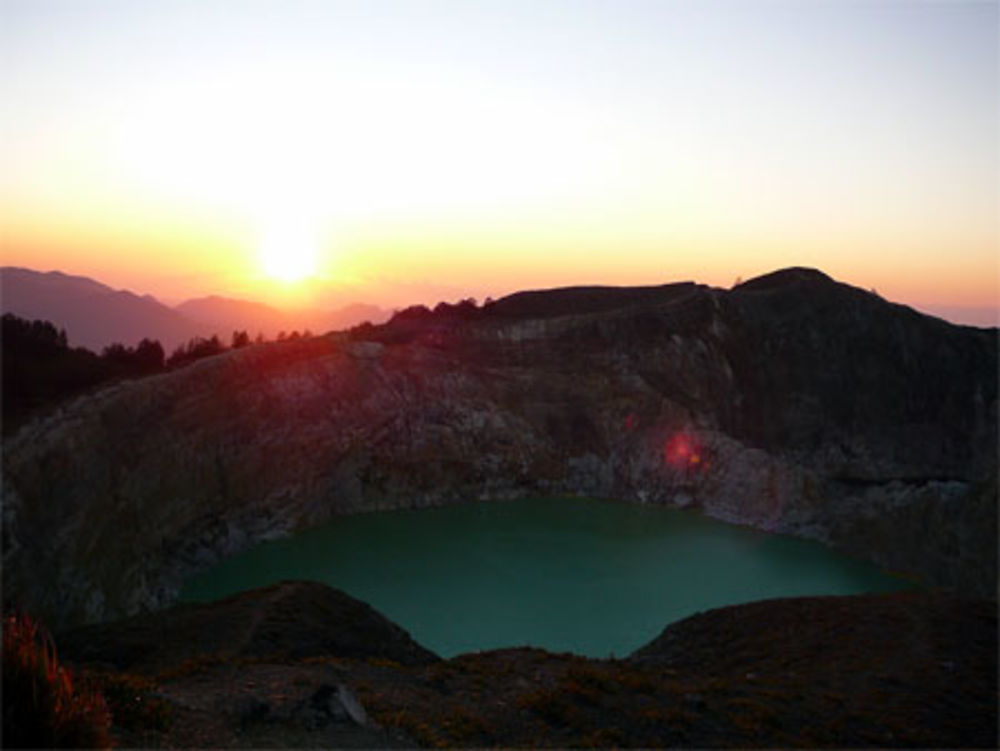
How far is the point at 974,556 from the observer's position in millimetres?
40281

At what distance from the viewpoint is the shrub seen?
671 cm

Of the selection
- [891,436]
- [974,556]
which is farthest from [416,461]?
[891,436]

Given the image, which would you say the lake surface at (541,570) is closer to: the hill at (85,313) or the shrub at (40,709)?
the shrub at (40,709)

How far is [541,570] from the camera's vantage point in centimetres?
3878

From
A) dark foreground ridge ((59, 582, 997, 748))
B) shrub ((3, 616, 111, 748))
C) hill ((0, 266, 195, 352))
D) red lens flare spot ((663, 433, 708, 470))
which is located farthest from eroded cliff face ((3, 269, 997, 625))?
hill ((0, 266, 195, 352))

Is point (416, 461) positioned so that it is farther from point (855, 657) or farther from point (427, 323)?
point (855, 657)

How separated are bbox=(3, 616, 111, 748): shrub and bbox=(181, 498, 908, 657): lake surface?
2308 cm

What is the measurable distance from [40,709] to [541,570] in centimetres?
3374

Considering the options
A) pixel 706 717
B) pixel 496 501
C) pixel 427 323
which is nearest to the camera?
pixel 706 717

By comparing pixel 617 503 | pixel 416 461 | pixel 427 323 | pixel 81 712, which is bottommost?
pixel 617 503

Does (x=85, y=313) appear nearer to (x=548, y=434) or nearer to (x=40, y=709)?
(x=548, y=434)

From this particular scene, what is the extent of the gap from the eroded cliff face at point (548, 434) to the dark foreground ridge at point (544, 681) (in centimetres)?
1278

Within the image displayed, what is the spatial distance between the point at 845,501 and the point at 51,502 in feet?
163

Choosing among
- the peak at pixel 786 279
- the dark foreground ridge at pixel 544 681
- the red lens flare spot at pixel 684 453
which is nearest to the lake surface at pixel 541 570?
the red lens flare spot at pixel 684 453
